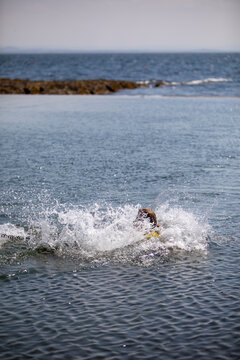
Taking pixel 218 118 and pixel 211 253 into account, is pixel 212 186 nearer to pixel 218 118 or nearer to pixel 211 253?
pixel 211 253

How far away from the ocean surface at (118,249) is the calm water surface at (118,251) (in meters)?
0.03

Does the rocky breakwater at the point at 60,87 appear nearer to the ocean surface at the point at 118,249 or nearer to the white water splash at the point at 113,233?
the ocean surface at the point at 118,249

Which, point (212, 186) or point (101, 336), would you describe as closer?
point (101, 336)

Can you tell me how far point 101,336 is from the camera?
28.8 feet

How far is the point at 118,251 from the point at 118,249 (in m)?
0.15

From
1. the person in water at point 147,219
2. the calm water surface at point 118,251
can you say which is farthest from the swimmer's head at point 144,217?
the calm water surface at point 118,251

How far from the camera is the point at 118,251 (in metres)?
13.0

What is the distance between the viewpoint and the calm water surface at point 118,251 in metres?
8.80

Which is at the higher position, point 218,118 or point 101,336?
point 218,118

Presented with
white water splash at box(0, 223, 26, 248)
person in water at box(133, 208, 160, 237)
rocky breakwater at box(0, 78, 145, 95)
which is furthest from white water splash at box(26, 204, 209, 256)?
rocky breakwater at box(0, 78, 145, 95)

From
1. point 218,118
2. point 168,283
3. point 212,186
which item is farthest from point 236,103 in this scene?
point 168,283

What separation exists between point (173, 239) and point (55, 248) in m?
3.58

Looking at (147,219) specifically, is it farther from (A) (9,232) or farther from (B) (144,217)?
(A) (9,232)

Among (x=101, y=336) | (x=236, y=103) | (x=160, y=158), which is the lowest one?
(x=101, y=336)
